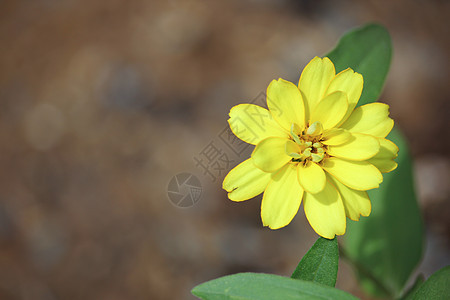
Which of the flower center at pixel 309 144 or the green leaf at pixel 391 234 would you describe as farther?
the green leaf at pixel 391 234

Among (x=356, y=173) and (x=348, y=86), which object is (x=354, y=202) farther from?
(x=348, y=86)

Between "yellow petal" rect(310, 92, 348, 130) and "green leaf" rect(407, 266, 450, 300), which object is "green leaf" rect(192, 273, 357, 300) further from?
"yellow petal" rect(310, 92, 348, 130)

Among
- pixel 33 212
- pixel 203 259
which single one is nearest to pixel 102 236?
pixel 33 212

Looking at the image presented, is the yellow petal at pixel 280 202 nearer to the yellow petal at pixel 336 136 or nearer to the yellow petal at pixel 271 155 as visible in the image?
the yellow petal at pixel 271 155

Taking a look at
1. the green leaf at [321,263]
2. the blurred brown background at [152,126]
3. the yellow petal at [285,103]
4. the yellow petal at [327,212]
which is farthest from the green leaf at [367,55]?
the blurred brown background at [152,126]

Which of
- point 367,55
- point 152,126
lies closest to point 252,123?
point 367,55
